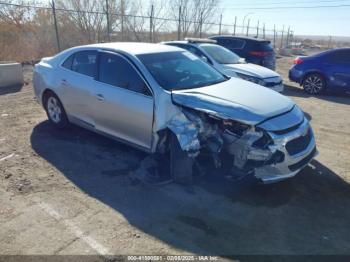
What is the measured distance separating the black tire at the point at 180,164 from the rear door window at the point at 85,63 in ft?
6.13

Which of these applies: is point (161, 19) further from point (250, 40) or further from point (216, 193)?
point (216, 193)

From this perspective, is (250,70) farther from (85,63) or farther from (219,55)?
(85,63)

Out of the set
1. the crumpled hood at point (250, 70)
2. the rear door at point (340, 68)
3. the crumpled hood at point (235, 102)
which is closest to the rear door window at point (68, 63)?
the crumpled hood at point (235, 102)

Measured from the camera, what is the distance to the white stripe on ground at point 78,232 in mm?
2998

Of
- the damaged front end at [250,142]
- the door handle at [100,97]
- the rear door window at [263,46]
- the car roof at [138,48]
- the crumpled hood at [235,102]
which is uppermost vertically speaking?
the car roof at [138,48]

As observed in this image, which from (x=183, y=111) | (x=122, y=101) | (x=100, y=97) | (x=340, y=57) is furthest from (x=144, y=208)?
(x=340, y=57)

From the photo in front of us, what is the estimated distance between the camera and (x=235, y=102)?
397 centimetres

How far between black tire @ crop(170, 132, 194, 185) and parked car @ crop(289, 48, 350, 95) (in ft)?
26.2

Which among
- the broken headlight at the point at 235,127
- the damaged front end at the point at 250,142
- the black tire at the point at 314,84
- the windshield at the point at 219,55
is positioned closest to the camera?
the damaged front end at the point at 250,142

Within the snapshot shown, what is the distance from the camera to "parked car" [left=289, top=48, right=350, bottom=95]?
999 cm

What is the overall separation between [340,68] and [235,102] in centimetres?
765

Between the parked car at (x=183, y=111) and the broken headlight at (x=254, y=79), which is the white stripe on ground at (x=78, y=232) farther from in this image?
the broken headlight at (x=254, y=79)

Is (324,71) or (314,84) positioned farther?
(314,84)

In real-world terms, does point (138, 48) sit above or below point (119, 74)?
above
